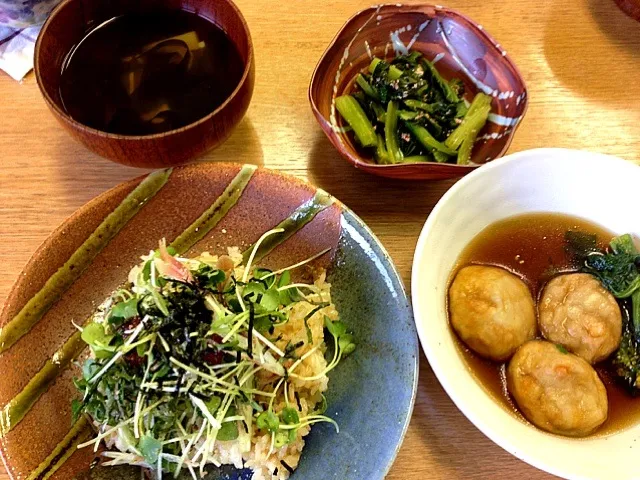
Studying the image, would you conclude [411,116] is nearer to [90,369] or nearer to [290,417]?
[290,417]

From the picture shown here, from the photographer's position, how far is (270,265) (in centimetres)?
154

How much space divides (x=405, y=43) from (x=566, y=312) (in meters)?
0.98

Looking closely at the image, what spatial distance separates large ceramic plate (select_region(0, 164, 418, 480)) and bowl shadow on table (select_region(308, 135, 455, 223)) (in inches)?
9.0

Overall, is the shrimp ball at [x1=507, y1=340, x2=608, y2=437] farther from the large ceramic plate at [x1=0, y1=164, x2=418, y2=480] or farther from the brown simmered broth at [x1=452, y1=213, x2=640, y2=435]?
the large ceramic plate at [x1=0, y1=164, x2=418, y2=480]

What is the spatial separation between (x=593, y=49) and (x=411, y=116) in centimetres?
82

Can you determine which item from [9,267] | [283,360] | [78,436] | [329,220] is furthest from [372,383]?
[9,267]

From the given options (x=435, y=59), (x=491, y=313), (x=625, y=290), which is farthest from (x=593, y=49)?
(x=491, y=313)

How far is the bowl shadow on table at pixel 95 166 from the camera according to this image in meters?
1.67

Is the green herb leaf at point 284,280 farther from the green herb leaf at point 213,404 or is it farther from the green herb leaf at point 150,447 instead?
the green herb leaf at point 150,447

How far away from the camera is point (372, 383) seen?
1352 millimetres

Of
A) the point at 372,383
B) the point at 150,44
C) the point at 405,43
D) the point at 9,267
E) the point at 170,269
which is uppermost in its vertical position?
the point at 150,44

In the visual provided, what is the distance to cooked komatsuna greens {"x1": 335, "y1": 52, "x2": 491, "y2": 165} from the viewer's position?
166cm

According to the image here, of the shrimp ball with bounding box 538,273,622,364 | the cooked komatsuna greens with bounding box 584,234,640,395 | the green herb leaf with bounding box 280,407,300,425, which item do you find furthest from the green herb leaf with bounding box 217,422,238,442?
the cooked komatsuna greens with bounding box 584,234,640,395

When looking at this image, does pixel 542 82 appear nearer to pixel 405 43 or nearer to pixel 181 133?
pixel 405 43
